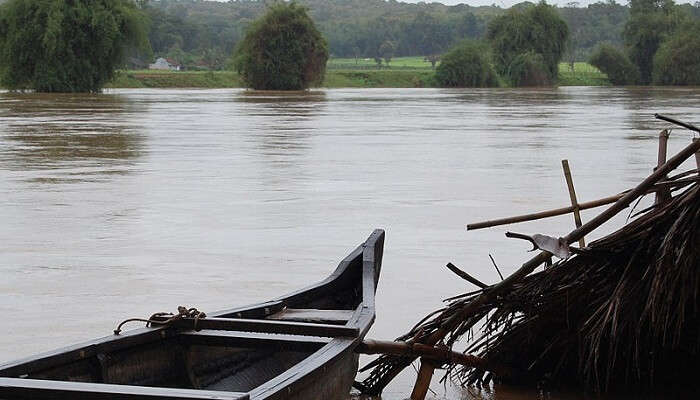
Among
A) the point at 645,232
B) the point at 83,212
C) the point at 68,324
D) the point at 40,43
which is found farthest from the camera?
the point at 40,43

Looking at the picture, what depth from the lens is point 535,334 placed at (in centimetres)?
576

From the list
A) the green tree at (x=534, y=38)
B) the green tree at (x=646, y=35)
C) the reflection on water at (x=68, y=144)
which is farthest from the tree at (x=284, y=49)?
the reflection on water at (x=68, y=144)

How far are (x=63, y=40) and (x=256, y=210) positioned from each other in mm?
46504

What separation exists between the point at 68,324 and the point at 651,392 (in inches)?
132

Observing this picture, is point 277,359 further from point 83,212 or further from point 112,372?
point 83,212

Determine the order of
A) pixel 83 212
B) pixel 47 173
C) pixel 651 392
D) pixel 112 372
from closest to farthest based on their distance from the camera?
pixel 112 372 → pixel 651 392 → pixel 83 212 → pixel 47 173

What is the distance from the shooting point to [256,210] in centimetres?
1196

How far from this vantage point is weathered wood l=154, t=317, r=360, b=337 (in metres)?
4.90

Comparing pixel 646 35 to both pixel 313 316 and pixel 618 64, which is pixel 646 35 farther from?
pixel 313 316

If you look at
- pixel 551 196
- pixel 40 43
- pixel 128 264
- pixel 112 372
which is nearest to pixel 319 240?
pixel 128 264

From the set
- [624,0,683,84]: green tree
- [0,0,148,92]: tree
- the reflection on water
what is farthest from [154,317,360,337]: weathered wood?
[624,0,683,84]: green tree

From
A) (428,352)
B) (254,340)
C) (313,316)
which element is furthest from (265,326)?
(428,352)

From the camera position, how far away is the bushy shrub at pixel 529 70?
82938 millimetres

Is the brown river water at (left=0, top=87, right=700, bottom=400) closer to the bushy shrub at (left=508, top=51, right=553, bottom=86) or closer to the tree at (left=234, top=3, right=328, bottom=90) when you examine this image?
the tree at (left=234, top=3, right=328, bottom=90)
